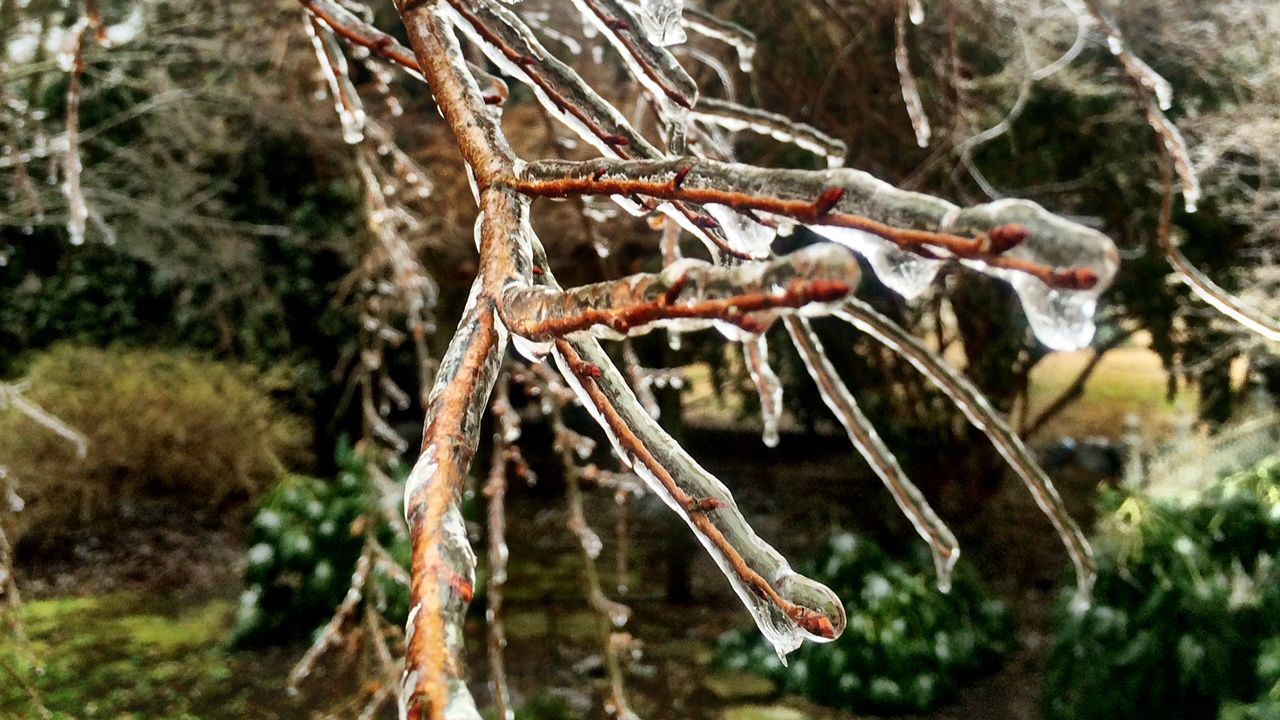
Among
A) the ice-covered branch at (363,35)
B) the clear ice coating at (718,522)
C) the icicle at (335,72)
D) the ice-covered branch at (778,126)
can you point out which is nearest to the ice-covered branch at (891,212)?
the clear ice coating at (718,522)

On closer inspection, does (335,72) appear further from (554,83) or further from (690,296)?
(690,296)

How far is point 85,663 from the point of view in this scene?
4191 millimetres

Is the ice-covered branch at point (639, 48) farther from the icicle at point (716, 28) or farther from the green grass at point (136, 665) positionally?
the green grass at point (136, 665)

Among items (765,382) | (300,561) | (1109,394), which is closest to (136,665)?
(300,561)

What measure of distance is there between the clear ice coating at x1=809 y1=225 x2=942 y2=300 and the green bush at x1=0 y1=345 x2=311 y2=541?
592 cm

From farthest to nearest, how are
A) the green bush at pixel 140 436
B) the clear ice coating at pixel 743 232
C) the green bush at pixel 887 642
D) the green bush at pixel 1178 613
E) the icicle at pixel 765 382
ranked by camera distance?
the green bush at pixel 140 436, the green bush at pixel 887 642, the green bush at pixel 1178 613, the icicle at pixel 765 382, the clear ice coating at pixel 743 232

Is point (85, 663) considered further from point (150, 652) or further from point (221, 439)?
point (221, 439)

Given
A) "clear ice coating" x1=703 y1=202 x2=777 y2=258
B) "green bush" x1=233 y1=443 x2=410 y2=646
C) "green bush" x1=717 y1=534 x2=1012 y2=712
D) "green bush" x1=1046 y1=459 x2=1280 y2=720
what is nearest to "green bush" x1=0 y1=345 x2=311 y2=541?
"green bush" x1=233 y1=443 x2=410 y2=646

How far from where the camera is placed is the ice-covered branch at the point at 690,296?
0.28m

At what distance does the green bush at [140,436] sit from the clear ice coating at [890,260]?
5.92m

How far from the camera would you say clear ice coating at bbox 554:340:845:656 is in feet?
1.35

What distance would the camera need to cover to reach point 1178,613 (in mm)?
3258

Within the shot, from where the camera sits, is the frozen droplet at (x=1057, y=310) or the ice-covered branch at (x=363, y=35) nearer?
the frozen droplet at (x=1057, y=310)

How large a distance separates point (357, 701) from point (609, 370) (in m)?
1.65
